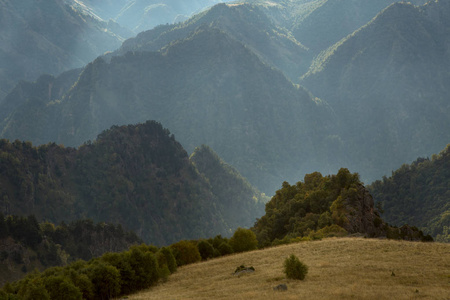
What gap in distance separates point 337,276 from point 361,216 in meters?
60.1

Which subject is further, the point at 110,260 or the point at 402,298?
the point at 110,260

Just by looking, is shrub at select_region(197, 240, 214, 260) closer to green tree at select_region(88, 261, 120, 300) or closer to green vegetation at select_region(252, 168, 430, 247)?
green vegetation at select_region(252, 168, 430, 247)

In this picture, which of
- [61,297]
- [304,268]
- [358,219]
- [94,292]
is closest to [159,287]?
[94,292]

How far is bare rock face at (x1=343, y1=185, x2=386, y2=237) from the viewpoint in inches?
3994

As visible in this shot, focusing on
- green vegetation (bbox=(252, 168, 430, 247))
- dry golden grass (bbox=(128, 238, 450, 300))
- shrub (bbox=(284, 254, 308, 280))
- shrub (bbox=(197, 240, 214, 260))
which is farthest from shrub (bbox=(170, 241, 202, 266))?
shrub (bbox=(284, 254, 308, 280))

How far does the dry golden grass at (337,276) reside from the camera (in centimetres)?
4278

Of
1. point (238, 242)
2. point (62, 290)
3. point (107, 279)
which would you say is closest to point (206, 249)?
point (238, 242)

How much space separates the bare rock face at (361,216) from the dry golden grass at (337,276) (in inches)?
1236

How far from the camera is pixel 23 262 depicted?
566 ft

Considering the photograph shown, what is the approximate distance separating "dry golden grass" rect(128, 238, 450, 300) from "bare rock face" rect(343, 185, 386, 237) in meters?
31.4

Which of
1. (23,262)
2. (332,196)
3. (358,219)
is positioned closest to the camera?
(358,219)

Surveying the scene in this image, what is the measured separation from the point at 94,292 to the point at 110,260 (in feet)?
26.2

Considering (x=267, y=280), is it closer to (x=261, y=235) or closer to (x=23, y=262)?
(x=261, y=235)

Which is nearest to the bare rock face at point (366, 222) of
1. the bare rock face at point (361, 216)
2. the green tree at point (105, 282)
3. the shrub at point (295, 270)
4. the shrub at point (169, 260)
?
the bare rock face at point (361, 216)
